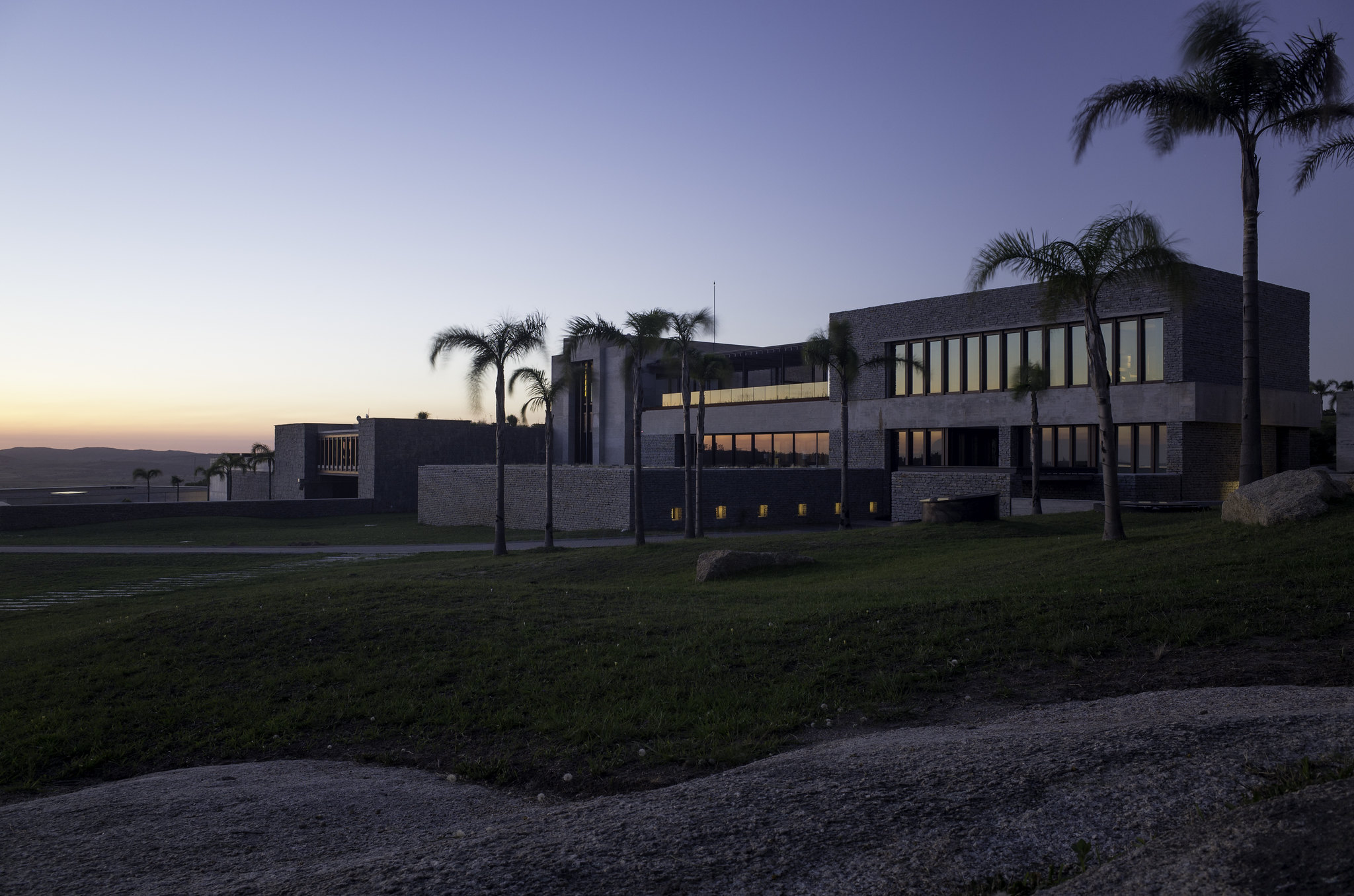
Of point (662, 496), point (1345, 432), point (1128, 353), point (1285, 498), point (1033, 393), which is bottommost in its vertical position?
point (662, 496)

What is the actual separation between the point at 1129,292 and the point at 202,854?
119 feet

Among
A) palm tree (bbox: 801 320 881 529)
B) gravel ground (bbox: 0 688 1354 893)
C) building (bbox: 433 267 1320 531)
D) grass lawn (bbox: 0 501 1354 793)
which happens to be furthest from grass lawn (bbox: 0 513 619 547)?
gravel ground (bbox: 0 688 1354 893)

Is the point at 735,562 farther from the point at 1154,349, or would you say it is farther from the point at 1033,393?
the point at 1154,349

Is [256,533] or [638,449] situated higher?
[638,449]

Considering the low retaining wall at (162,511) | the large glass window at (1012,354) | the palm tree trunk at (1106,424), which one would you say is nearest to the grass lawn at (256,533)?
the low retaining wall at (162,511)

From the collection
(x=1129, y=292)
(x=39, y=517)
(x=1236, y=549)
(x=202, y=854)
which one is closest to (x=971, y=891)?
(x=202, y=854)

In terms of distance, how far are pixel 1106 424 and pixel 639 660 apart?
12490 mm

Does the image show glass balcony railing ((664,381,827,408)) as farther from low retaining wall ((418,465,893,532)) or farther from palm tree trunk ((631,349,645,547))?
palm tree trunk ((631,349,645,547))

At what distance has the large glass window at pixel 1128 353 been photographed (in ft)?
114

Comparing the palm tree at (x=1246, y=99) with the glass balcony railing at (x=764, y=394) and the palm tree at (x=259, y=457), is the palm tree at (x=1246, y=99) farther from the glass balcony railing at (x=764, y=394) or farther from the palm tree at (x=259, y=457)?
the palm tree at (x=259, y=457)

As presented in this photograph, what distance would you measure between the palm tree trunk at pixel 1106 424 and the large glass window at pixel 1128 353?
19.4 m

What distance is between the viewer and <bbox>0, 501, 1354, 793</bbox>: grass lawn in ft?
25.6

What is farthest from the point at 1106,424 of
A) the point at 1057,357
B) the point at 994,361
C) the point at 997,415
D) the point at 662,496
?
the point at 662,496

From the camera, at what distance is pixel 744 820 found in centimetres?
470
